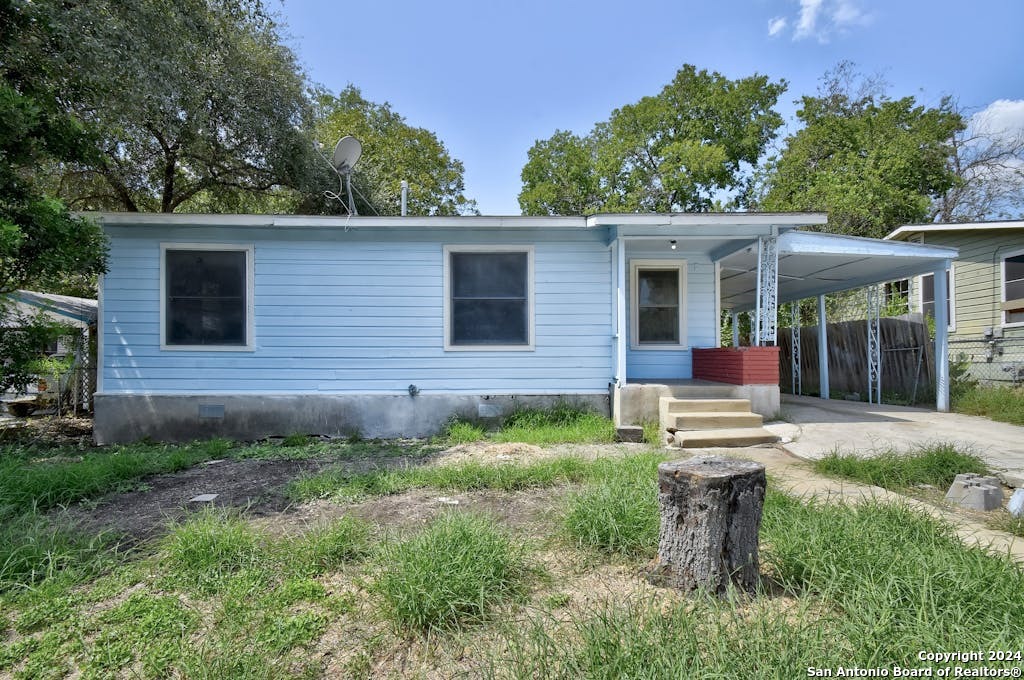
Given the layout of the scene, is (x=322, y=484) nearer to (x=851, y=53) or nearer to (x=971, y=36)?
(x=971, y=36)

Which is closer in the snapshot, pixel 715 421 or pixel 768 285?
pixel 715 421

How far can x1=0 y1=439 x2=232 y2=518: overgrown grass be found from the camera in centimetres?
357

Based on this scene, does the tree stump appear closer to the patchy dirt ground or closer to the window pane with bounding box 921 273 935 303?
the patchy dirt ground

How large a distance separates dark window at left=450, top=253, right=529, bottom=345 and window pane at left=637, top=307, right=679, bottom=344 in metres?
1.98

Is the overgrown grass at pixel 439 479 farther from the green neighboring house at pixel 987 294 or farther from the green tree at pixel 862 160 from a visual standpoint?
the green tree at pixel 862 160

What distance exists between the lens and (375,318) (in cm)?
690

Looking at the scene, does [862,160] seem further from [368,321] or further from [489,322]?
[368,321]

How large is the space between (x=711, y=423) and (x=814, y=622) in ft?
14.5

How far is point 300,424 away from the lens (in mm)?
6742

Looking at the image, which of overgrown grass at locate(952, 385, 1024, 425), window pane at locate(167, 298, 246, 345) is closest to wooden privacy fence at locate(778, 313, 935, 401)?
overgrown grass at locate(952, 385, 1024, 425)

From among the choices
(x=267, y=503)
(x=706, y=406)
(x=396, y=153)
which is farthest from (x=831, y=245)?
(x=396, y=153)

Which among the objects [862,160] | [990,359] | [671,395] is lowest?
[671,395]

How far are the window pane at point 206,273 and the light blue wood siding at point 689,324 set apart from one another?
230 inches

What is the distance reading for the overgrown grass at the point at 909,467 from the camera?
396cm
